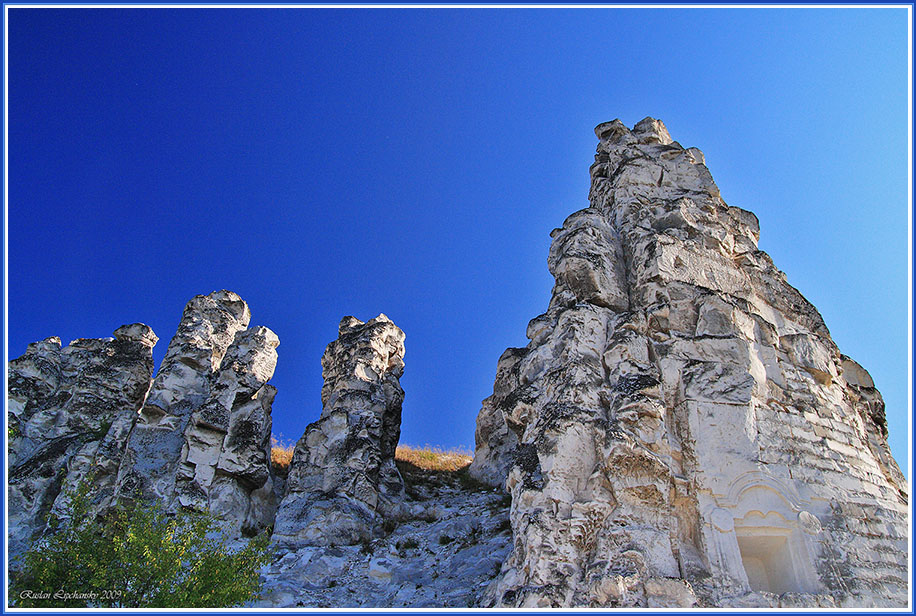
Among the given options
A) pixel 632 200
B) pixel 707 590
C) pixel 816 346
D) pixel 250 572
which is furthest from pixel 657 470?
pixel 632 200

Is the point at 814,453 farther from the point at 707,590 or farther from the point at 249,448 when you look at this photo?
the point at 249,448

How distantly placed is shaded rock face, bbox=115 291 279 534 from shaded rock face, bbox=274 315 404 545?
128cm

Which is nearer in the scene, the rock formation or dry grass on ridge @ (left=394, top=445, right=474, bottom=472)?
the rock formation

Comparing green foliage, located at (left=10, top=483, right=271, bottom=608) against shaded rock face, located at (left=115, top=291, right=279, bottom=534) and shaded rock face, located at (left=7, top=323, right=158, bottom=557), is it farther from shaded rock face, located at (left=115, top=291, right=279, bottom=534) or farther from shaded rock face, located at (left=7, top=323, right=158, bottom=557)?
shaded rock face, located at (left=7, top=323, right=158, bottom=557)

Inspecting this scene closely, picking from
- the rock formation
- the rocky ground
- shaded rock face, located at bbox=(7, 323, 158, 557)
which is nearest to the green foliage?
the rocky ground

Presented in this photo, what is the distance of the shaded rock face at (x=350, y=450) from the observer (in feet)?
60.5

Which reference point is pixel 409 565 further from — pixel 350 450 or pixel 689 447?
pixel 689 447

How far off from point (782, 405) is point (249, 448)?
14.8 m

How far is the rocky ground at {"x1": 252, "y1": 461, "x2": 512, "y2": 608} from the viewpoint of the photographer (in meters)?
15.0

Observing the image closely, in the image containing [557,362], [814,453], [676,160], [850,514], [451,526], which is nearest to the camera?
[850,514]

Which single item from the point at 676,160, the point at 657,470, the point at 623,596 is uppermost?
the point at 676,160

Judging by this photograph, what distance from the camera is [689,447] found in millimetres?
13734

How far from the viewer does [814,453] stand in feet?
45.2

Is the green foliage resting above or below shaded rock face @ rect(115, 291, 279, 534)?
below
